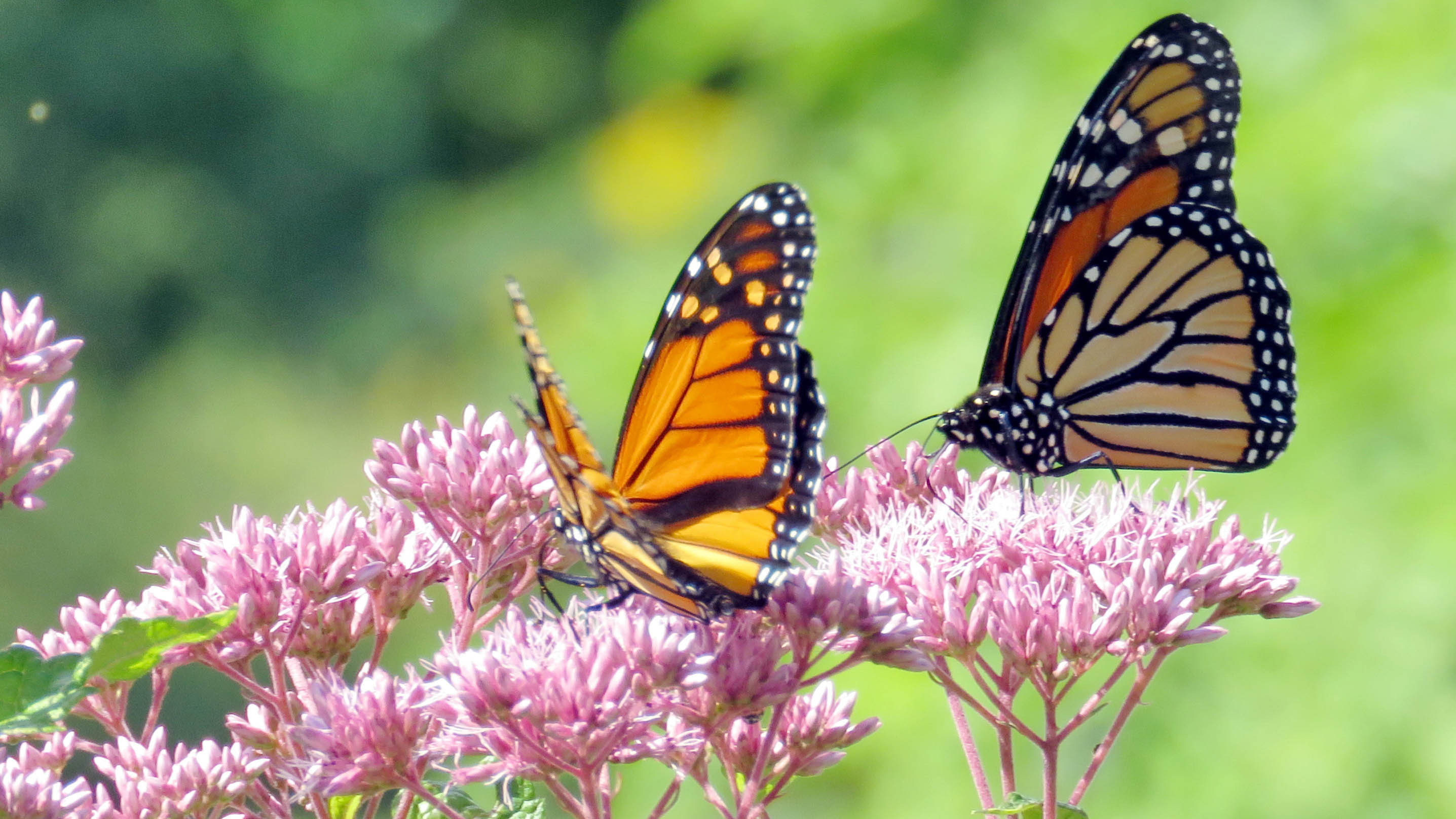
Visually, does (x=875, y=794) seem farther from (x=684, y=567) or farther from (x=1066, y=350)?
(x=684, y=567)

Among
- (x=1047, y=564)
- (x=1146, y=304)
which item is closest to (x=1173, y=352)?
(x=1146, y=304)

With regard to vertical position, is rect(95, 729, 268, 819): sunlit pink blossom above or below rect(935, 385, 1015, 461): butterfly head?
below

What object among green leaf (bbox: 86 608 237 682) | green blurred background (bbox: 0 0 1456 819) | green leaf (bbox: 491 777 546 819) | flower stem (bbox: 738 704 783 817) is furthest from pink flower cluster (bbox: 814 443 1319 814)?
green blurred background (bbox: 0 0 1456 819)

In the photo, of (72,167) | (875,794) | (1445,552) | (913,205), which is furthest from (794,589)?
(72,167)

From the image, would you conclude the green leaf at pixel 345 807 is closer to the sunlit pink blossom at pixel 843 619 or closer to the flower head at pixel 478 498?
the flower head at pixel 478 498

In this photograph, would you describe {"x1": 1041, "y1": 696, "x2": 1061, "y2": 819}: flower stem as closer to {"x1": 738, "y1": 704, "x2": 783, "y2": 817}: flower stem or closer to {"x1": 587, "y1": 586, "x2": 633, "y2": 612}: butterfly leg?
{"x1": 738, "y1": 704, "x2": 783, "y2": 817}: flower stem

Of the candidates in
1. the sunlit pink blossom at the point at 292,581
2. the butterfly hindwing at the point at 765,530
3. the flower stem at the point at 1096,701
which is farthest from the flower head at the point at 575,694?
the flower stem at the point at 1096,701

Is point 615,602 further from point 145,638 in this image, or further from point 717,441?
point 145,638
